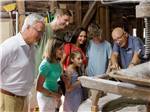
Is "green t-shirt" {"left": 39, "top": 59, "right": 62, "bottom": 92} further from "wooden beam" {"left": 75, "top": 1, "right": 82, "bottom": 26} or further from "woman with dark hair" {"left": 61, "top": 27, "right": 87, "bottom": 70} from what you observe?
"wooden beam" {"left": 75, "top": 1, "right": 82, "bottom": 26}

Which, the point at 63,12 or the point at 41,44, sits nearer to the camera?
the point at 41,44

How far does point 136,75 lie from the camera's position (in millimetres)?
1700

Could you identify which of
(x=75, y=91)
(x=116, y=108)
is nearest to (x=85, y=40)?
(x=75, y=91)

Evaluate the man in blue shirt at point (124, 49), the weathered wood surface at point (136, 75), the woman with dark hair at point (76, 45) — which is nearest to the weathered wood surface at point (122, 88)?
the weathered wood surface at point (136, 75)

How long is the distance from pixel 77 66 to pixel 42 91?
0.63 m

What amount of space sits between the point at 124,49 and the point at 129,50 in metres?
0.07

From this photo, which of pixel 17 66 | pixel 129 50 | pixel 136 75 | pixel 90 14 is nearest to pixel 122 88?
pixel 136 75

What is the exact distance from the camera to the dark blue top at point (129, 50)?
4.35 meters

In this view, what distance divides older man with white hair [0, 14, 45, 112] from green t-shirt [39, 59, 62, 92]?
0.87 ft

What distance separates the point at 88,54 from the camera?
4.52 m

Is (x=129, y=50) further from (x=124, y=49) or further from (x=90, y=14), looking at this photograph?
(x=90, y=14)

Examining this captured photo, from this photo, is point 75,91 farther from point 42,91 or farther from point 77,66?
point 42,91

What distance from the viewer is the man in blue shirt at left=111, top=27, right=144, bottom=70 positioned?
4.36 m

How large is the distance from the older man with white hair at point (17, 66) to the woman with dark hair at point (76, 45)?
911 millimetres
